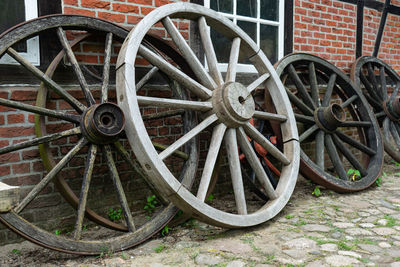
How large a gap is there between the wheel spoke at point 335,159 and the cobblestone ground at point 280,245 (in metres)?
0.52

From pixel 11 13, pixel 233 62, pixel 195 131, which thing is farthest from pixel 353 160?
pixel 11 13

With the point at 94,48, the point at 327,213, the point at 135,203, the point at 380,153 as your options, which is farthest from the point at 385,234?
the point at 94,48

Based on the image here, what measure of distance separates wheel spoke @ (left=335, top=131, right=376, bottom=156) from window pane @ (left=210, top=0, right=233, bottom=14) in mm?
1664

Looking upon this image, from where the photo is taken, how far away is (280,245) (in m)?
2.18

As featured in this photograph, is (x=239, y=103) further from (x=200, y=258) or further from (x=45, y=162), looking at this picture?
(x=45, y=162)

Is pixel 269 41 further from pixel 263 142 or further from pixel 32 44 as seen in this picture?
pixel 32 44

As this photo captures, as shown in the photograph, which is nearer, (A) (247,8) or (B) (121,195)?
(B) (121,195)

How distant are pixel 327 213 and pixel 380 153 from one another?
1.37 meters

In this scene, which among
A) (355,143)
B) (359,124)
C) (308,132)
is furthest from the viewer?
(359,124)

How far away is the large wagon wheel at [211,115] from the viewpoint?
205 centimetres

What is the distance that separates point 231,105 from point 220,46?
1.33 metres

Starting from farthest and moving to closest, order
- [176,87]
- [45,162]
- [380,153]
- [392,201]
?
[380,153] < [392,201] < [176,87] < [45,162]

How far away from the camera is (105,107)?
212 centimetres

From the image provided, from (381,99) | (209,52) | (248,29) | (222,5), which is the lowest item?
(381,99)
